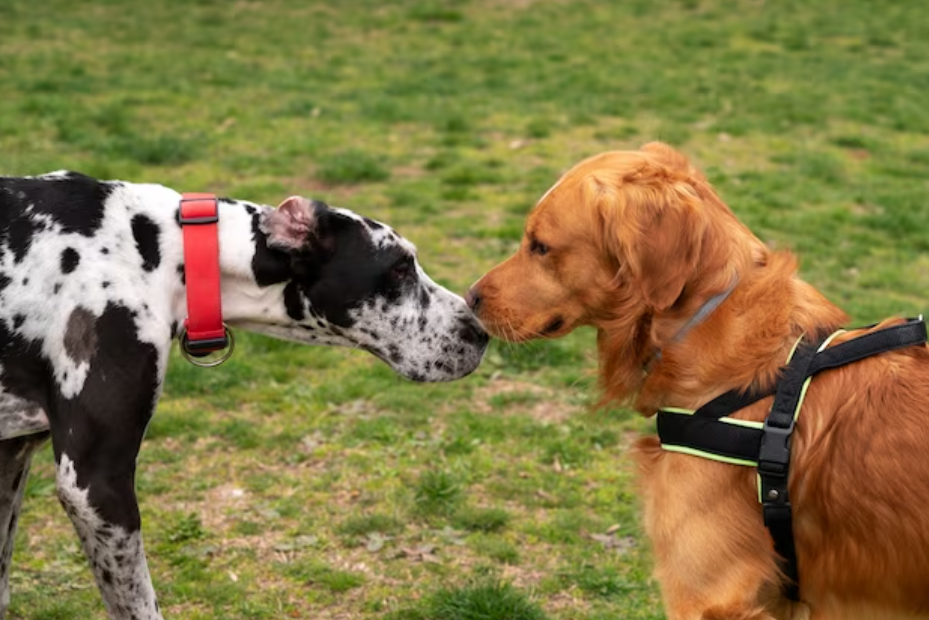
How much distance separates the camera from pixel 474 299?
4172 mm

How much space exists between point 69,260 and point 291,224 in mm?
748

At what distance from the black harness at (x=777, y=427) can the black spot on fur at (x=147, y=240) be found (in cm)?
179

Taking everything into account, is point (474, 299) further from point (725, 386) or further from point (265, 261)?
point (725, 386)

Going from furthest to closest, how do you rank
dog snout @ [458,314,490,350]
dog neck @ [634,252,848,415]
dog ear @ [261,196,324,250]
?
dog snout @ [458,314,490,350] < dog ear @ [261,196,324,250] < dog neck @ [634,252,848,415]

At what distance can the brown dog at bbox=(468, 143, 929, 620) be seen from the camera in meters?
3.38

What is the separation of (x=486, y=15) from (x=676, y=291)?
53.4 ft

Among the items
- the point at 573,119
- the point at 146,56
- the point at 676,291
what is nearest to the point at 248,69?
the point at 146,56

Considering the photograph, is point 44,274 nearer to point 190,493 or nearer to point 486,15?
point 190,493

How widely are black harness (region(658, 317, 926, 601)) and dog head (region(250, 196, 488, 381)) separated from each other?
1.20 m

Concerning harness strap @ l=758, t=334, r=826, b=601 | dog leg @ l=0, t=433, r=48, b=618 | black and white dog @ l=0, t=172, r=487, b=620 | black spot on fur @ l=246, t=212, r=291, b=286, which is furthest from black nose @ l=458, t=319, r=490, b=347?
dog leg @ l=0, t=433, r=48, b=618

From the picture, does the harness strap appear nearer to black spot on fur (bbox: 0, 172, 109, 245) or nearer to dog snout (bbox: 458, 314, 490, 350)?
dog snout (bbox: 458, 314, 490, 350)

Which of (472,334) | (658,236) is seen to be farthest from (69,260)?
→ (658,236)

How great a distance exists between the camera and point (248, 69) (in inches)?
581

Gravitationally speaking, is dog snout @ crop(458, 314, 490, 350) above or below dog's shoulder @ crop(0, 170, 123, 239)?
below
